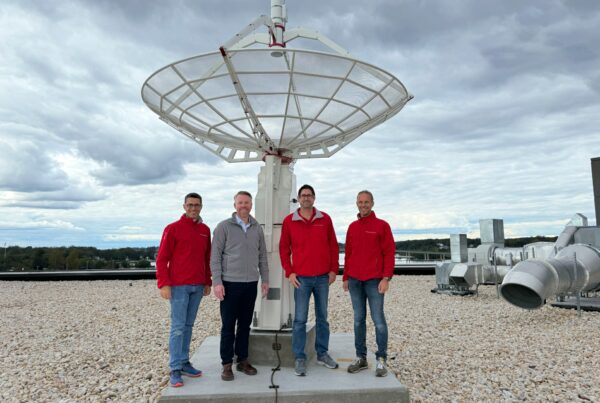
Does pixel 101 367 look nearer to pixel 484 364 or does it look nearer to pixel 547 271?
pixel 484 364

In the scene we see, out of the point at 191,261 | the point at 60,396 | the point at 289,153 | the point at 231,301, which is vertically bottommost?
the point at 60,396

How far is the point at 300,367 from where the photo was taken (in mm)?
5012

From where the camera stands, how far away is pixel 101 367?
6.37 m

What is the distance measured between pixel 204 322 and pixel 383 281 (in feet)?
20.5

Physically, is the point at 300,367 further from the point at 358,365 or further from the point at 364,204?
the point at 364,204

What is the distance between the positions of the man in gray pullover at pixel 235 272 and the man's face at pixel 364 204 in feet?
4.38

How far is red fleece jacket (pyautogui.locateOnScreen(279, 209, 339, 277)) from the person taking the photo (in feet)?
16.3

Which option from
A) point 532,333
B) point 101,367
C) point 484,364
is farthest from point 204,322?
point 532,333

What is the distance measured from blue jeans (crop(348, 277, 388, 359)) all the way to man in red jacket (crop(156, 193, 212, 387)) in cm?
181

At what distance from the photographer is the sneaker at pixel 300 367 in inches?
197

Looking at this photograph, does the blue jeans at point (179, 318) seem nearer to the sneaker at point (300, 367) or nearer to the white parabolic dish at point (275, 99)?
the sneaker at point (300, 367)

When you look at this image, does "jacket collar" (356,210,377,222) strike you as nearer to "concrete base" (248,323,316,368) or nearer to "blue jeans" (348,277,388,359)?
"blue jeans" (348,277,388,359)

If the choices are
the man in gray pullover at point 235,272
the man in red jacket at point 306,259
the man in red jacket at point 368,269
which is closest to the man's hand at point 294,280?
the man in red jacket at point 306,259

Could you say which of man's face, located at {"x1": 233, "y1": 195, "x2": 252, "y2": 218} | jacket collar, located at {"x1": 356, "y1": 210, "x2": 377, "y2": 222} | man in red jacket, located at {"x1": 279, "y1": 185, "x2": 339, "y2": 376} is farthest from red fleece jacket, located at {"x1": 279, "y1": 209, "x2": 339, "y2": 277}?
man's face, located at {"x1": 233, "y1": 195, "x2": 252, "y2": 218}
